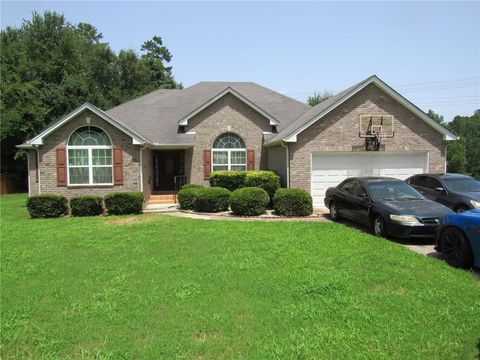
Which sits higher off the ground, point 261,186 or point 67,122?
point 67,122

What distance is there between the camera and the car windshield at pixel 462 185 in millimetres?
12653

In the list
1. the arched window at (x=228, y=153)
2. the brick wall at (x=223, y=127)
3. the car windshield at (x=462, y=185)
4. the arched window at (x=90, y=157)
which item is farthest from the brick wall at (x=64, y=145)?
the car windshield at (x=462, y=185)

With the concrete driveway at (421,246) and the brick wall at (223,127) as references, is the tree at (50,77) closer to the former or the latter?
the brick wall at (223,127)

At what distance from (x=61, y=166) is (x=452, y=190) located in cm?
1503

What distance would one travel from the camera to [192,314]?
5078 millimetres

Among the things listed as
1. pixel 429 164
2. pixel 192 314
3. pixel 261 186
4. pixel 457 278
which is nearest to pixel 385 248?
pixel 457 278

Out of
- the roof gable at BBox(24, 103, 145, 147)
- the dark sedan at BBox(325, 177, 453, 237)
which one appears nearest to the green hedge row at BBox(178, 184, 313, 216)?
the dark sedan at BBox(325, 177, 453, 237)

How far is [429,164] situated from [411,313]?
545 inches

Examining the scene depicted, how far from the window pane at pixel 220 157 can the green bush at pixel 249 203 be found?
5.77 metres

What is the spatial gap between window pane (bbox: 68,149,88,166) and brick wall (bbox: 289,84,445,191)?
884 centimetres

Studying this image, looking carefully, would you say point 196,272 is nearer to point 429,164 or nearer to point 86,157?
point 86,157

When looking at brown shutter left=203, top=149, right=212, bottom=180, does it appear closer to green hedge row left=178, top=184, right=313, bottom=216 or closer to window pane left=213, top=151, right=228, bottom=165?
window pane left=213, top=151, right=228, bottom=165

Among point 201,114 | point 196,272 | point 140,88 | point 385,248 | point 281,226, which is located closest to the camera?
point 196,272

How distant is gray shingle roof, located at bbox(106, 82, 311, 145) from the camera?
20.7m
